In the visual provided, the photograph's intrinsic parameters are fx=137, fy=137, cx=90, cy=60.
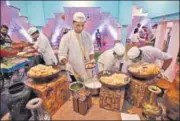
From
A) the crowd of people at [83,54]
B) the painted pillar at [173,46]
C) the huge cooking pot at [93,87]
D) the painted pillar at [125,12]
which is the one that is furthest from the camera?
the painted pillar at [125,12]

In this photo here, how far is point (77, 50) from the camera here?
1785mm

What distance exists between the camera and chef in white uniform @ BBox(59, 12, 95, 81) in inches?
68.6

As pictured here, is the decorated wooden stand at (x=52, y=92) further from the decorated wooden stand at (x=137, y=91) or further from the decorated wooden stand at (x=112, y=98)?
the decorated wooden stand at (x=137, y=91)

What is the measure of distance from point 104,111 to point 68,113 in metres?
0.27

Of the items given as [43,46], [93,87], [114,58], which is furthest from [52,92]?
[43,46]

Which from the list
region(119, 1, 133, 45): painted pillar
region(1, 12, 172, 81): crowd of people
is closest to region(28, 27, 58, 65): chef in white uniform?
region(1, 12, 172, 81): crowd of people

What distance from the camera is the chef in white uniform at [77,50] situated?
1.74m

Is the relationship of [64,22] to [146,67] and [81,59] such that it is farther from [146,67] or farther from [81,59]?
[146,67]

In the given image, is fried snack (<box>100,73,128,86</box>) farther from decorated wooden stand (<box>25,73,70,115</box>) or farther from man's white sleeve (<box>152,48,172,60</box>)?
man's white sleeve (<box>152,48,172,60</box>)

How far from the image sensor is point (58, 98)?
105cm

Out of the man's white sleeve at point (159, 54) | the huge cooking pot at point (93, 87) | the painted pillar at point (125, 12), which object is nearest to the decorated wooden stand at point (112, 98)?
the huge cooking pot at point (93, 87)

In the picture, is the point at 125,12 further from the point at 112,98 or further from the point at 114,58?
the point at 112,98

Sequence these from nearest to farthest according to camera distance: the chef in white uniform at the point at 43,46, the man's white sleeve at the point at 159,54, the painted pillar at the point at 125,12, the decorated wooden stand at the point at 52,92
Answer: the decorated wooden stand at the point at 52,92
the man's white sleeve at the point at 159,54
the chef in white uniform at the point at 43,46
the painted pillar at the point at 125,12

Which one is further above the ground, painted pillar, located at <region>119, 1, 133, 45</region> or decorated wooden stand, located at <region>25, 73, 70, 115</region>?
painted pillar, located at <region>119, 1, 133, 45</region>
